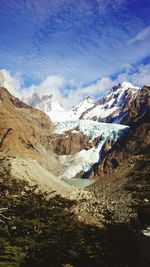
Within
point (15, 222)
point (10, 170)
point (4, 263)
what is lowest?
point (4, 263)

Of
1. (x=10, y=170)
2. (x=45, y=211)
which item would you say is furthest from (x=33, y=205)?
(x=10, y=170)

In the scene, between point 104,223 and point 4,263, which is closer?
point 4,263

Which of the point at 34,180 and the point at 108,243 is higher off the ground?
the point at 34,180

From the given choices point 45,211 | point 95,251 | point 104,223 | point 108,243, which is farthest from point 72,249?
point 104,223

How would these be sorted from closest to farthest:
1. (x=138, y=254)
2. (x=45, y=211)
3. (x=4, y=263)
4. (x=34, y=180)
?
(x=4, y=263)
(x=138, y=254)
(x=45, y=211)
(x=34, y=180)

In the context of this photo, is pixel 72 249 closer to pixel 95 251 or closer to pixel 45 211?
pixel 95 251

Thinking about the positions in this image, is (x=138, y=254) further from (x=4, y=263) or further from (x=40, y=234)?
(x=4, y=263)

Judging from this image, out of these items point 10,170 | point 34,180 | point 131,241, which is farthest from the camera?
point 34,180
